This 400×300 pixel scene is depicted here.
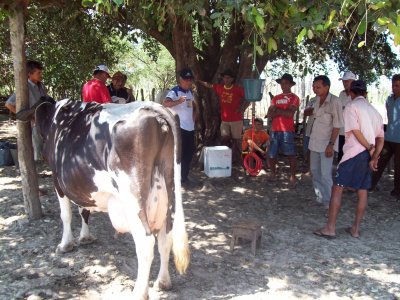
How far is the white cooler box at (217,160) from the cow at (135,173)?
10.4ft

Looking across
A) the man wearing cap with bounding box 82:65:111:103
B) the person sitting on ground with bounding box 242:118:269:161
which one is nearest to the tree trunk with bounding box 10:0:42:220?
the man wearing cap with bounding box 82:65:111:103

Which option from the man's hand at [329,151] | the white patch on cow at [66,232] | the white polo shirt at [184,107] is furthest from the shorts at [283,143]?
the white patch on cow at [66,232]

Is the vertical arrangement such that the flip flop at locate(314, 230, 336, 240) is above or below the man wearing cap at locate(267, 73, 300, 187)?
below

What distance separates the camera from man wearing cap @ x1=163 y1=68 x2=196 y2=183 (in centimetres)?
→ 644

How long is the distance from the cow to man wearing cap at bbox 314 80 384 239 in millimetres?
2159

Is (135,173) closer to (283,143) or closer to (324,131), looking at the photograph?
(324,131)

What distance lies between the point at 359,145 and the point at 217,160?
2783mm

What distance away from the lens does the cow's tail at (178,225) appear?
140 inches

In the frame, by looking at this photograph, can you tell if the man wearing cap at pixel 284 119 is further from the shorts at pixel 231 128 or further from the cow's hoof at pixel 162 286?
the cow's hoof at pixel 162 286

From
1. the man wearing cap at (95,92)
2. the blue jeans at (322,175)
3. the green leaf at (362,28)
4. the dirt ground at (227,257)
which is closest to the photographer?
the green leaf at (362,28)

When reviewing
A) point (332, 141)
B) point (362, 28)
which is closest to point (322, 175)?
point (332, 141)

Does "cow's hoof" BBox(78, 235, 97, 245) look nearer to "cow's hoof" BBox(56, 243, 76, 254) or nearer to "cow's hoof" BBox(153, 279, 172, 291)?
"cow's hoof" BBox(56, 243, 76, 254)

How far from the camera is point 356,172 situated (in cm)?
481

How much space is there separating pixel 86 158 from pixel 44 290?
1.19m
